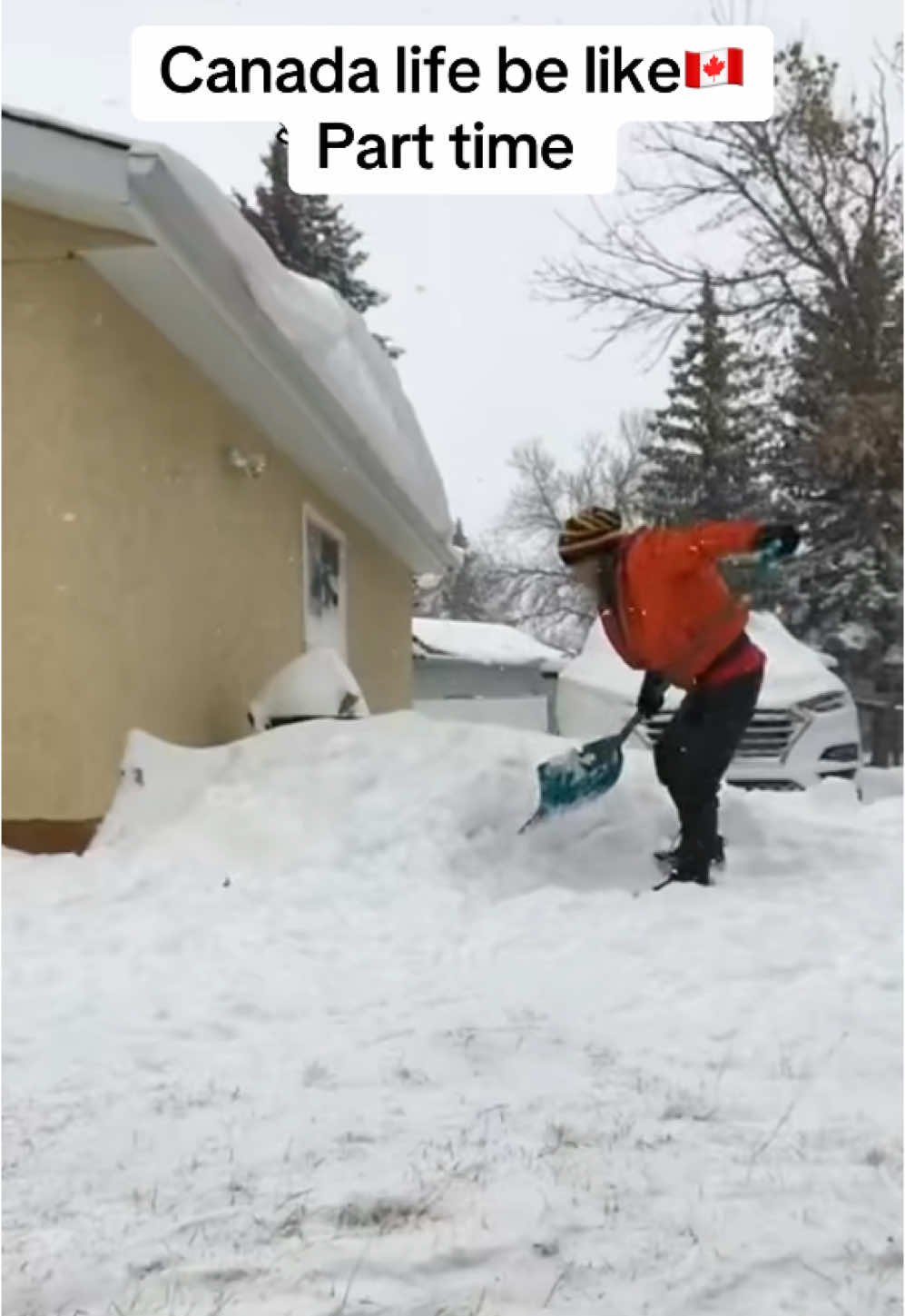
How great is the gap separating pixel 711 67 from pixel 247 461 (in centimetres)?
463

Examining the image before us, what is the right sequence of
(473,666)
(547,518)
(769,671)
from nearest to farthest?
(769,671)
(473,666)
(547,518)

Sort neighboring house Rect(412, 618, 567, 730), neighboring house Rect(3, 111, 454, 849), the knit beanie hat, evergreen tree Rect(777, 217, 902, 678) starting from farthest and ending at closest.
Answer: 1. neighboring house Rect(412, 618, 567, 730)
2. evergreen tree Rect(777, 217, 902, 678)
3. neighboring house Rect(3, 111, 454, 849)
4. the knit beanie hat

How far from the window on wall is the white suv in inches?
93.4

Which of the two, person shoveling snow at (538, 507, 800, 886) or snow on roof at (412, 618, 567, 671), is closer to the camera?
person shoveling snow at (538, 507, 800, 886)

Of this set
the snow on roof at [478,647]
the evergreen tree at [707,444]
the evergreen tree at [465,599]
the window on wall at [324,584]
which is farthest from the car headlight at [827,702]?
the evergreen tree at [465,599]

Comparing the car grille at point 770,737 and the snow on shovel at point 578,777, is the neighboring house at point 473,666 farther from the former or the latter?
the snow on shovel at point 578,777

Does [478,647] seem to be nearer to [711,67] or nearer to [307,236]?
[307,236]

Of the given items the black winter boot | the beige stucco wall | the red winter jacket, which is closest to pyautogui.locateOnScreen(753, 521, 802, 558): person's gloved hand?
the red winter jacket

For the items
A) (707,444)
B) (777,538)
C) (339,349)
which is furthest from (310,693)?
(707,444)

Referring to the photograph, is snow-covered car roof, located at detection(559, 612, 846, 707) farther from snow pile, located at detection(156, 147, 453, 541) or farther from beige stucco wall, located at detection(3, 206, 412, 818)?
beige stucco wall, located at detection(3, 206, 412, 818)

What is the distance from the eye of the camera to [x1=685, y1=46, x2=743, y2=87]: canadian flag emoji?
4.79 meters

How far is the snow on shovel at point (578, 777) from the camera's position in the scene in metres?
6.24

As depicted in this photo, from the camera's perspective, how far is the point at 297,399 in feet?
28.2

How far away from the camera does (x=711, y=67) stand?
15.9 feet
